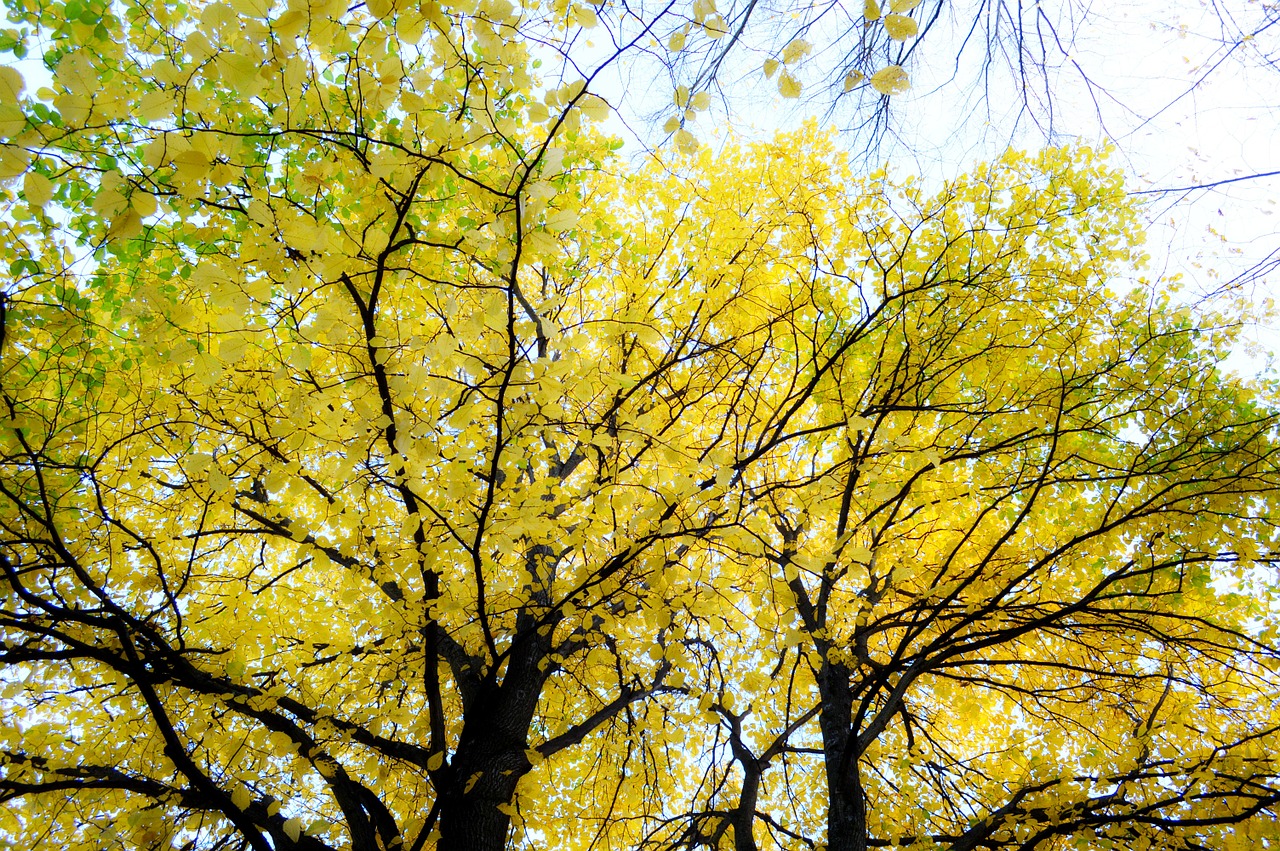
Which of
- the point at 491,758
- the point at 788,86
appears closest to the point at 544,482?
the point at 491,758

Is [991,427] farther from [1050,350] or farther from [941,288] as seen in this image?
[941,288]

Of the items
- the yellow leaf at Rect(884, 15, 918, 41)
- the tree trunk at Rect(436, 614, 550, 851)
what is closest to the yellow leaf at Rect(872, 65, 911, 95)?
the yellow leaf at Rect(884, 15, 918, 41)

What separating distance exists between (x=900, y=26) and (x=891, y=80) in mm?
145


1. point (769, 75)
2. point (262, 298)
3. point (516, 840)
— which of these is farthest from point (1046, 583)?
point (262, 298)

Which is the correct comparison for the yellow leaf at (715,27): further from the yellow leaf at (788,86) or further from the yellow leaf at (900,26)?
the yellow leaf at (900,26)

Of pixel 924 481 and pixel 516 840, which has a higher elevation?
pixel 924 481

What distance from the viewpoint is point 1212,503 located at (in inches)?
165

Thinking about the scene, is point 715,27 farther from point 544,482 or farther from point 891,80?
point 544,482

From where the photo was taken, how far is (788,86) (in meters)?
1.74

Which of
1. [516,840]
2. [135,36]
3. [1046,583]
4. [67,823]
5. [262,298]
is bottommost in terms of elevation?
[67,823]

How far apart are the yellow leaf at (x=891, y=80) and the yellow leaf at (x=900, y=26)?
0.10 meters

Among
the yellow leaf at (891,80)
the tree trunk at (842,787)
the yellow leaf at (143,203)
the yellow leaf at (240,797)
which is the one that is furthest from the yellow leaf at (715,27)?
the tree trunk at (842,787)

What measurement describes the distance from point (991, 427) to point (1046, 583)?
4.04ft

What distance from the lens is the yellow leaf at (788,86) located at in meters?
1.74
